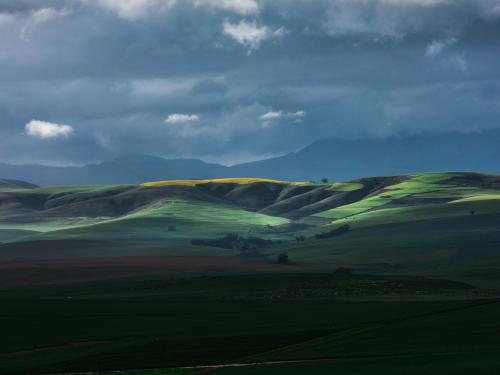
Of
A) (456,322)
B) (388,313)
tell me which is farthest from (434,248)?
(456,322)

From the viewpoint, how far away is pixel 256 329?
80.3 metres

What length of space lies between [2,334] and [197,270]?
79183 mm

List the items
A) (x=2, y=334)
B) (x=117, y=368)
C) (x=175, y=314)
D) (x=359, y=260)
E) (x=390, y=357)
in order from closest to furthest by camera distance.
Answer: (x=390, y=357) < (x=117, y=368) < (x=2, y=334) < (x=175, y=314) < (x=359, y=260)

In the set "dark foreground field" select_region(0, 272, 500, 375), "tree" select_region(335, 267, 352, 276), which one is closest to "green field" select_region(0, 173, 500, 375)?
"dark foreground field" select_region(0, 272, 500, 375)

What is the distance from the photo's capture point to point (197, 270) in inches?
6383

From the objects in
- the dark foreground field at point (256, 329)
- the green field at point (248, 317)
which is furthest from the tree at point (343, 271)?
the dark foreground field at point (256, 329)

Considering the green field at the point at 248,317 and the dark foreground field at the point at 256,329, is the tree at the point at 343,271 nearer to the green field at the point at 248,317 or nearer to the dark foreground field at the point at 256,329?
the green field at the point at 248,317

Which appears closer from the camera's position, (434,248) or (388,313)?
(388,313)

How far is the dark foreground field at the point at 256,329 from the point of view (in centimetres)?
5919

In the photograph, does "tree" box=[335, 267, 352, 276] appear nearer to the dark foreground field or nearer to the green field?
the green field

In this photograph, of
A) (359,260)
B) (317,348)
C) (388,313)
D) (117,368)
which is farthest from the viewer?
(359,260)

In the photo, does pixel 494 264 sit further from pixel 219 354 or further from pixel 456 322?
pixel 219 354

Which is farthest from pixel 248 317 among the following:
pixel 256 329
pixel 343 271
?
pixel 343 271

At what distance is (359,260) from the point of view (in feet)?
607
